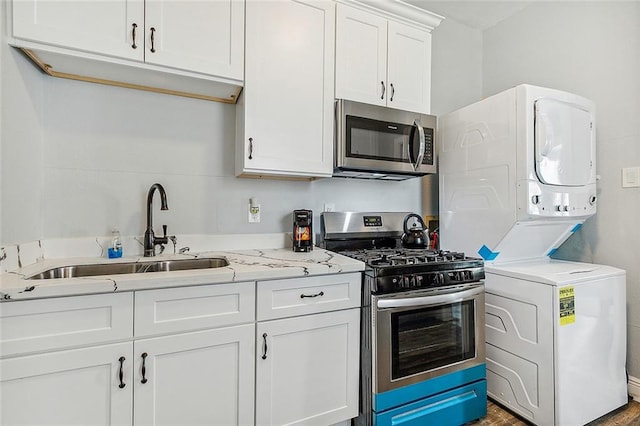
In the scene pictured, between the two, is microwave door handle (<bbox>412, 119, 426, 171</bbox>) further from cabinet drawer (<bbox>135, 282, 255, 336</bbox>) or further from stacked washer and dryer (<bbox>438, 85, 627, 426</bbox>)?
cabinet drawer (<bbox>135, 282, 255, 336</bbox>)

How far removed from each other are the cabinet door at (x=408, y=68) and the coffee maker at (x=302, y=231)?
0.92m

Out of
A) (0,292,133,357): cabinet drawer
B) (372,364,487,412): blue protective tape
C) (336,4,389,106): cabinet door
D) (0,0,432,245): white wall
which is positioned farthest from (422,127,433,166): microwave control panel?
(0,292,133,357): cabinet drawer

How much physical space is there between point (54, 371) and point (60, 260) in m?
0.69

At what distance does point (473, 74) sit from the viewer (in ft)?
9.80

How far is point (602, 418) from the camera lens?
1869mm

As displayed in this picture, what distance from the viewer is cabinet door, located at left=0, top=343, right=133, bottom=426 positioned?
108 cm

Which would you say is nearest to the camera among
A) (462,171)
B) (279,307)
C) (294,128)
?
(279,307)

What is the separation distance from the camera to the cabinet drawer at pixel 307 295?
1.43 m

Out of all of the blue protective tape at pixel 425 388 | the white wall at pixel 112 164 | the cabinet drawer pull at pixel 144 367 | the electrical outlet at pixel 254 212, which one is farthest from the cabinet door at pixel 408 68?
the cabinet drawer pull at pixel 144 367

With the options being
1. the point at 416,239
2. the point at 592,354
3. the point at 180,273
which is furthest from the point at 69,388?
the point at 592,354

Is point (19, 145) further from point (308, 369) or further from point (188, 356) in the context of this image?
point (308, 369)

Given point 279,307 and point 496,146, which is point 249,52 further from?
point 496,146

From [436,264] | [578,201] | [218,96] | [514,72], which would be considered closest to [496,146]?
[578,201]

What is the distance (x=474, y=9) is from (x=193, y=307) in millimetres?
3090
